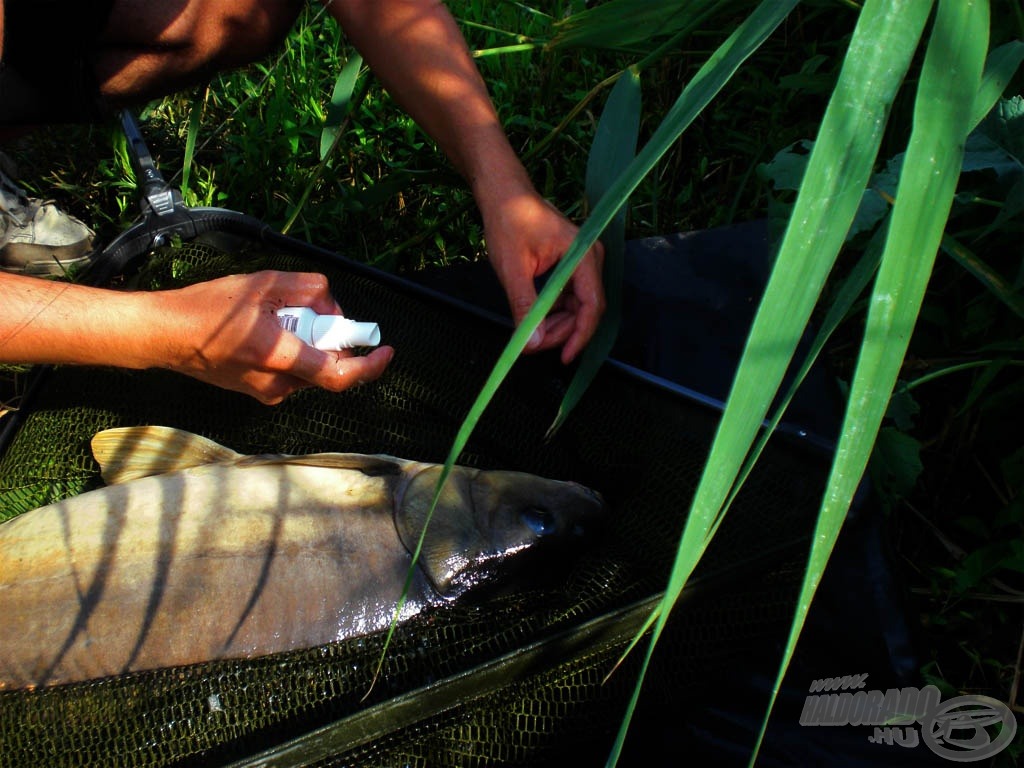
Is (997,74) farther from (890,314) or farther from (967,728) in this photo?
(967,728)

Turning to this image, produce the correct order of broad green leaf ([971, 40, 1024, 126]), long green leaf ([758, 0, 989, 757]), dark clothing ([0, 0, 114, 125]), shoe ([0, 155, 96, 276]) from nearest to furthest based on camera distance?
long green leaf ([758, 0, 989, 757]), broad green leaf ([971, 40, 1024, 126]), dark clothing ([0, 0, 114, 125]), shoe ([0, 155, 96, 276])

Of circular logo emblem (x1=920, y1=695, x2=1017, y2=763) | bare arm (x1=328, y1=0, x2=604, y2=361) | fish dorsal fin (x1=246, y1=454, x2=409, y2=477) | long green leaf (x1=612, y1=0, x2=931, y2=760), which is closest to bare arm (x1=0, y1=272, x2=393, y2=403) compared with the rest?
fish dorsal fin (x1=246, y1=454, x2=409, y2=477)

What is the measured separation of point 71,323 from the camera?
66.2 inches

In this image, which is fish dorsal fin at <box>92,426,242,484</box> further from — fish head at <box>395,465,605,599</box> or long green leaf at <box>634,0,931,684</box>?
long green leaf at <box>634,0,931,684</box>

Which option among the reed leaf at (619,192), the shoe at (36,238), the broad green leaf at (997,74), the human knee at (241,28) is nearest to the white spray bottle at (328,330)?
the reed leaf at (619,192)

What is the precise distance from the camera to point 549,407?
2.00 metres

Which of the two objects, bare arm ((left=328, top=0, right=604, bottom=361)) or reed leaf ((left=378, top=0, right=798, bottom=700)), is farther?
bare arm ((left=328, top=0, right=604, bottom=361))

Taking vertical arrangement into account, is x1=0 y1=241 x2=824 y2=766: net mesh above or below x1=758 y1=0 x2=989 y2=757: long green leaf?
below

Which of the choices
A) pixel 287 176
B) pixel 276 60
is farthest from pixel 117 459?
pixel 276 60

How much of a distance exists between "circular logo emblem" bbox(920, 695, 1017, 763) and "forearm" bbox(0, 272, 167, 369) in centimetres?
156

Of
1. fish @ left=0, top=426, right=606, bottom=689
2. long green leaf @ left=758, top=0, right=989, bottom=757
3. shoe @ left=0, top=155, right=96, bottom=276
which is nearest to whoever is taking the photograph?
long green leaf @ left=758, top=0, right=989, bottom=757

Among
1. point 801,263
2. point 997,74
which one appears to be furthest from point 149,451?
point 997,74

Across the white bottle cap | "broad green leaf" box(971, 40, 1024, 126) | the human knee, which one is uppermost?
"broad green leaf" box(971, 40, 1024, 126)

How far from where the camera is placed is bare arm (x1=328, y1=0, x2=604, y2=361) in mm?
1836
